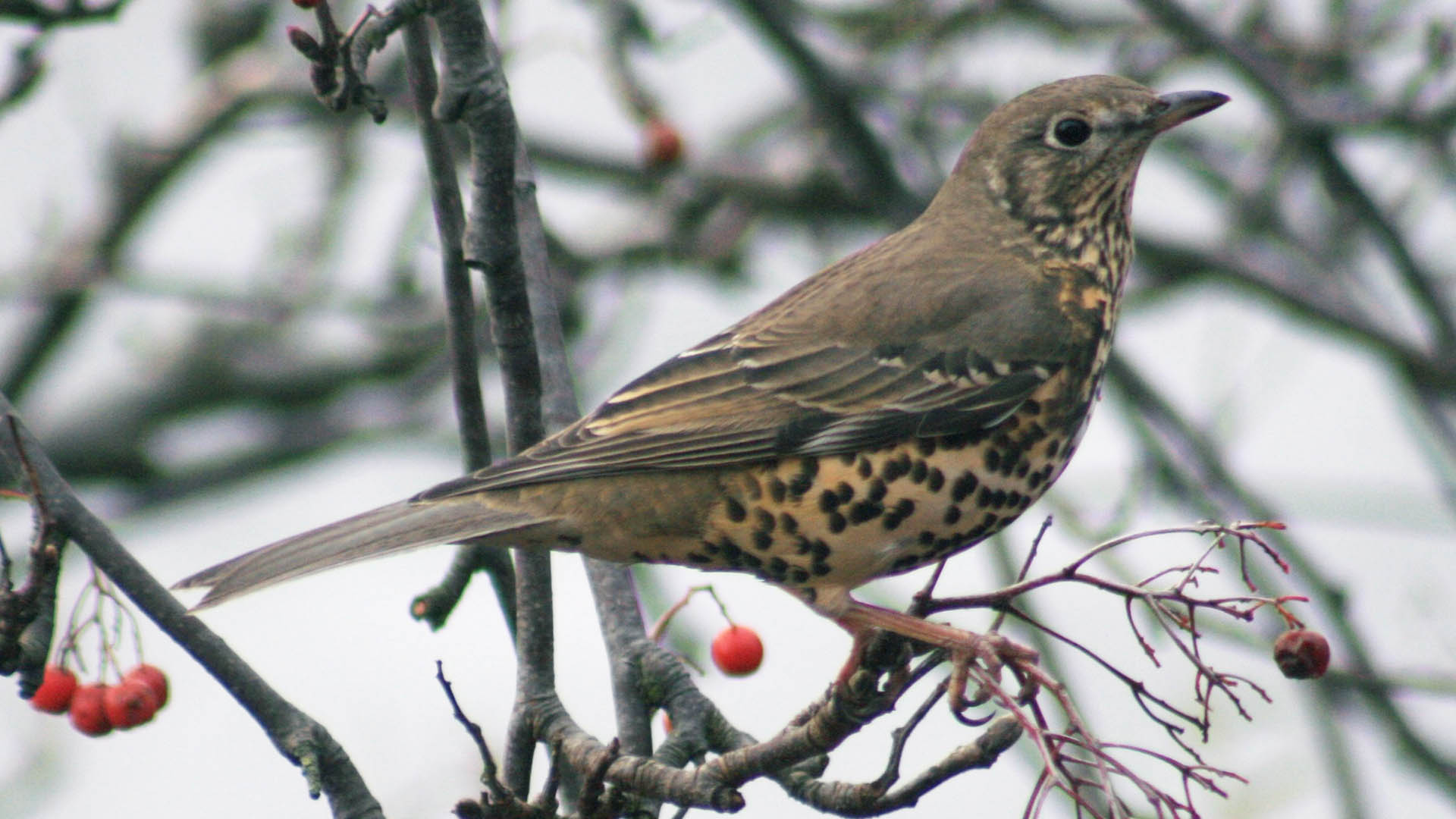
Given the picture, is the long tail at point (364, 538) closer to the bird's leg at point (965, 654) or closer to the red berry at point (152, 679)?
the red berry at point (152, 679)

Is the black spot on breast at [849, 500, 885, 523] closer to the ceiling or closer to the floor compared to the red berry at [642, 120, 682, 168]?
closer to the floor

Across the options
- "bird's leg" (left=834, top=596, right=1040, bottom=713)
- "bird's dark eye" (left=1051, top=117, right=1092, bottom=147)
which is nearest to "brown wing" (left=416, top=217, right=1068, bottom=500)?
"bird's dark eye" (left=1051, top=117, right=1092, bottom=147)

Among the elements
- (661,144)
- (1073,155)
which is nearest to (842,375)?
(1073,155)

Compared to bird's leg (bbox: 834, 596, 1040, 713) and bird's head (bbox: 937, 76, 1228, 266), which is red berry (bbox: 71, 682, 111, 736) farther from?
bird's head (bbox: 937, 76, 1228, 266)

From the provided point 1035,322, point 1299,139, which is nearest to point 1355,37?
point 1299,139

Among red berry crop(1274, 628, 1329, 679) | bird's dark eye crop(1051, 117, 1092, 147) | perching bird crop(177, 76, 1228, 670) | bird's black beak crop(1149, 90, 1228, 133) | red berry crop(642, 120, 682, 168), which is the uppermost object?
red berry crop(642, 120, 682, 168)

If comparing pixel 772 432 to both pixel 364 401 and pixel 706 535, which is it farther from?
pixel 364 401

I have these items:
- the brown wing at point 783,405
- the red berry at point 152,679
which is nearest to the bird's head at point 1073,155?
the brown wing at point 783,405
